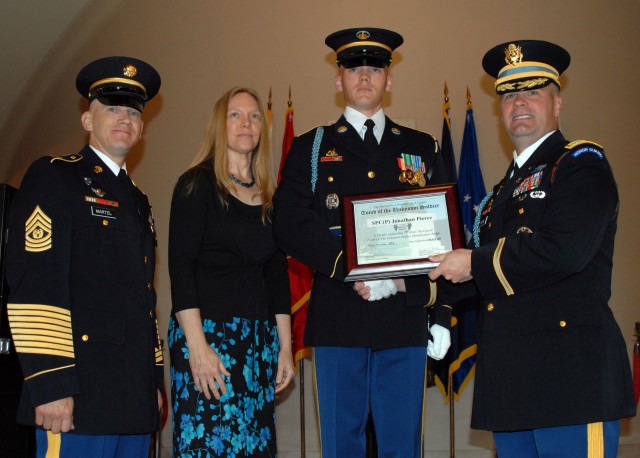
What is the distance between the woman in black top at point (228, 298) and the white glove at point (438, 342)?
0.57m

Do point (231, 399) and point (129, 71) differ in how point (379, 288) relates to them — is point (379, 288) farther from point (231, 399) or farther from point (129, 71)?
point (129, 71)

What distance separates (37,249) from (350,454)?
117 centimetres

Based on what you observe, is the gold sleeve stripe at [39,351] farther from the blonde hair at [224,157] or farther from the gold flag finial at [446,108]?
the gold flag finial at [446,108]

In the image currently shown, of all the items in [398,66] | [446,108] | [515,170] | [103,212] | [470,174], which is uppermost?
[398,66]

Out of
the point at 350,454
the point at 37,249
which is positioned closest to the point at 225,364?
the point at 350,454

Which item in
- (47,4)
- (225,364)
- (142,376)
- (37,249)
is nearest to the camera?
(37,249)

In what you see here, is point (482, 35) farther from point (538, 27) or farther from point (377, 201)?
point (377, 201)

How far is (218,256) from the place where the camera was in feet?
9.12

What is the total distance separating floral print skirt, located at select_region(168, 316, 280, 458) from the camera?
2.56 m

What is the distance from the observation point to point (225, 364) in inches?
105

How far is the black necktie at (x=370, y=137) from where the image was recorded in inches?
109

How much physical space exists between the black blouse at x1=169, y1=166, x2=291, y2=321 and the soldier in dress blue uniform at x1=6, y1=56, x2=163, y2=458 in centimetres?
16

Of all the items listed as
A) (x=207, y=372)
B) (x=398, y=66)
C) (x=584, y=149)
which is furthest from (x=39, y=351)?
(x=398, y=66)

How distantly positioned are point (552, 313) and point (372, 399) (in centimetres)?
68
